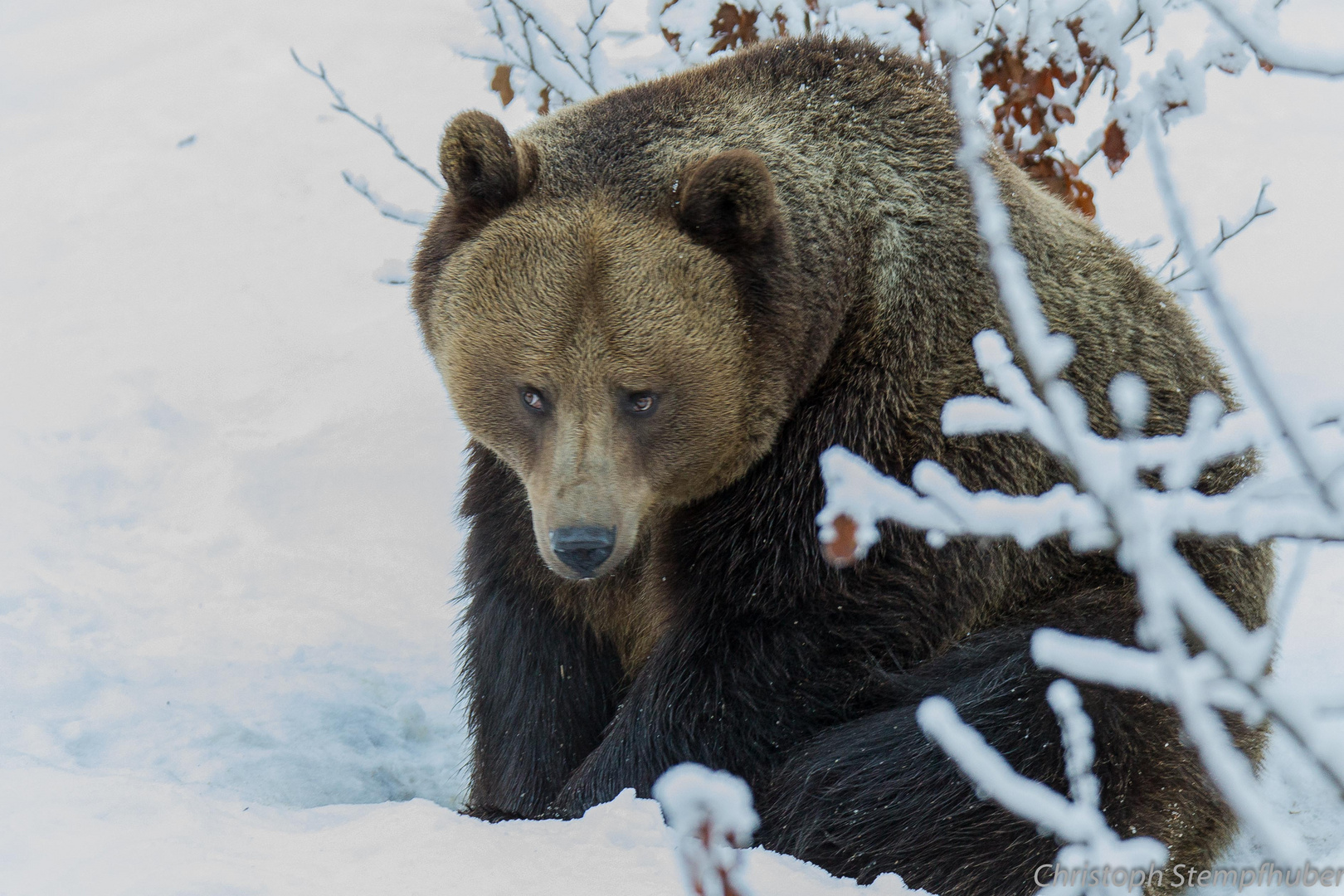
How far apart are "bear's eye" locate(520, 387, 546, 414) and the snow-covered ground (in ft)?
3.90

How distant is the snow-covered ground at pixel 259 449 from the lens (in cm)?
302

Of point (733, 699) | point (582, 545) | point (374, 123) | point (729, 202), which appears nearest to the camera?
point (582, 545)

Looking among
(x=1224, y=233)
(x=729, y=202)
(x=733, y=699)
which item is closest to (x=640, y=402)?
(x=729, y=202)

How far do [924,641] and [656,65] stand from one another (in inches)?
172

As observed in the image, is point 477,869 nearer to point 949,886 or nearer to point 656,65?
point 949,886

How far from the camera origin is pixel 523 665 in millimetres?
4727

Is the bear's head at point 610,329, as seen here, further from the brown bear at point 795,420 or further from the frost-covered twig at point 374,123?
the frost-covered twig at point 374,123

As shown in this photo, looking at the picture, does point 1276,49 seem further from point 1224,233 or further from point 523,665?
point 1224,233

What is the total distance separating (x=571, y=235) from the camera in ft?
12.3

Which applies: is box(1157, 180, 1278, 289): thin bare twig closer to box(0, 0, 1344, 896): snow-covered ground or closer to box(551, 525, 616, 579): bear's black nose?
box(0, 0, 1344, 896): snow-covered ground

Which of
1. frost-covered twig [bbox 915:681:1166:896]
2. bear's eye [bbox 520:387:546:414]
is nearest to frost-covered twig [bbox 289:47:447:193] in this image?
bear's eye [bbox 520:387:546:414]

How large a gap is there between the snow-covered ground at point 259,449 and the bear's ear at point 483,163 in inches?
69.9

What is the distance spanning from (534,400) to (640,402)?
12.4 inches

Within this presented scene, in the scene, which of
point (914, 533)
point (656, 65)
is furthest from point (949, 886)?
point (656, 65)
